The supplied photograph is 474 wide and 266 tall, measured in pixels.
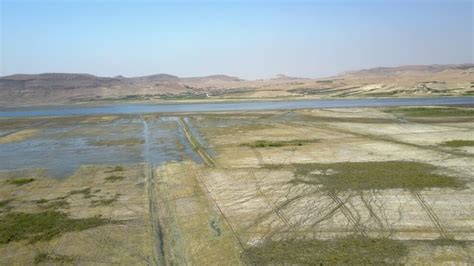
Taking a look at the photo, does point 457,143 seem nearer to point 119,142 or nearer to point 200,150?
point 200,150

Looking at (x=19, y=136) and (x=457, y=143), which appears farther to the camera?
(x=19, y=136)

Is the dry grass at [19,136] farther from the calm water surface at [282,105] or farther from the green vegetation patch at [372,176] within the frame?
the green vegetation patch at [372,176]

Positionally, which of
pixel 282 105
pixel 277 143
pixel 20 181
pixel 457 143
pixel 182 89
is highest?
pixel 182 89

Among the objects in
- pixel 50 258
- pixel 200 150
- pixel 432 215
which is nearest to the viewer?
pixel 50 258

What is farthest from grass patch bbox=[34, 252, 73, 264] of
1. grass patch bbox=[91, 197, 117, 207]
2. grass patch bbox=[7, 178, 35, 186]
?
grass patch bbox=[7, 178, 35, 186]

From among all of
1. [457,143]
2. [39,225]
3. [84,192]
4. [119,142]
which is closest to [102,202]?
[84,192]

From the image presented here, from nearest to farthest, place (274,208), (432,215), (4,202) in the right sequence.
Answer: (432,215), (274,208), (4,202)

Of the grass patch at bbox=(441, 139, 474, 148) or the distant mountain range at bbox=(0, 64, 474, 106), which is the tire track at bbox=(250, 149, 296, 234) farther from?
the distant mountain range at bbox=(0, 64, 474, 106)
